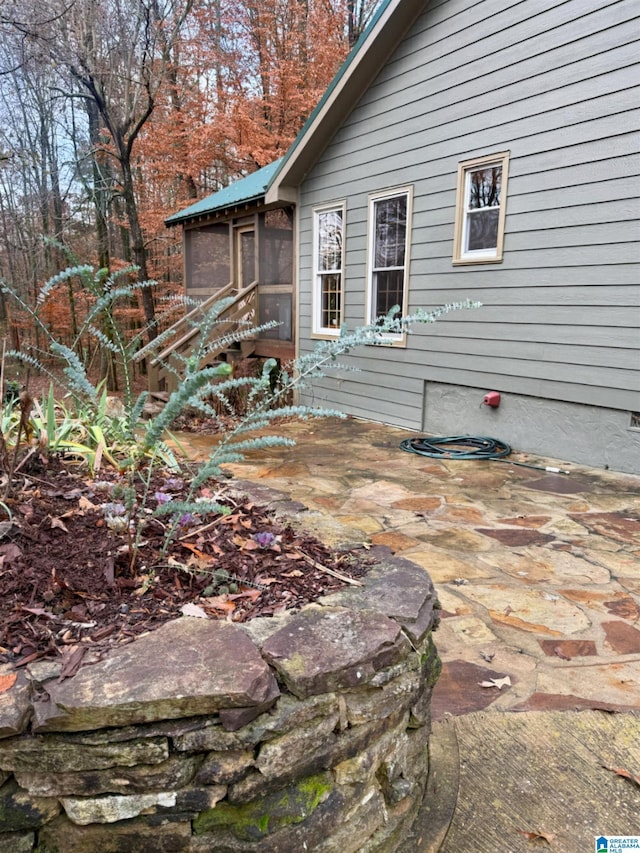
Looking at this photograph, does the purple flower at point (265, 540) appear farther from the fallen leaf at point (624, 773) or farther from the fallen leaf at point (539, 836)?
the fallen leaf at point (624, 773)

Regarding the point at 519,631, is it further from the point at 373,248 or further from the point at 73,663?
the point at 373,248

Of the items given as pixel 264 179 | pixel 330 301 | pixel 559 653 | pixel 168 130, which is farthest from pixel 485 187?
pixel 168 130

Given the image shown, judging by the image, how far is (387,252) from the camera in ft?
22.2

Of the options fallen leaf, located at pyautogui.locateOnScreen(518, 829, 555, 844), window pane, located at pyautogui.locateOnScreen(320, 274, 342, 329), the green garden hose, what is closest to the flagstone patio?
fallen leaf, located at pyautogui.locateOnScreen(518, 829, 555, 844)

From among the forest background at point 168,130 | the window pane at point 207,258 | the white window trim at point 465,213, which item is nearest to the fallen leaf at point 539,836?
the white window trim at point 465,213

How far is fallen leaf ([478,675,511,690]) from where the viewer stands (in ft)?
6.51

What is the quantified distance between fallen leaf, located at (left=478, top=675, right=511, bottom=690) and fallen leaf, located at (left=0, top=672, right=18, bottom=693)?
5.14ft

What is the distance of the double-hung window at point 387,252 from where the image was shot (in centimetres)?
652

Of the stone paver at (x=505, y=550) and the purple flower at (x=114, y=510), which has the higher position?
the purple flower at (x=114, y=510)

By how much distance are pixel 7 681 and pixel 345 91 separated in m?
7.18

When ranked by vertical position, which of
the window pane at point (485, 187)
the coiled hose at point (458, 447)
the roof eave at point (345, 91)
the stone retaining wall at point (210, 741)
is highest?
the roof eave at point (345, 91)

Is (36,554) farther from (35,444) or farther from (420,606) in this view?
(420,606)

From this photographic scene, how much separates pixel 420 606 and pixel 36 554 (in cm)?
101

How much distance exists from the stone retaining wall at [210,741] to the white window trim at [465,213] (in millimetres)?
4920
